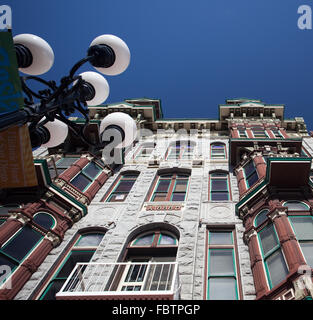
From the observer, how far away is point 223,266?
1216cm

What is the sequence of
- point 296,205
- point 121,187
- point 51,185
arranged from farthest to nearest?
point 121,187 < point 51,185 < point 296,205

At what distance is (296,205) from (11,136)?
11.2m

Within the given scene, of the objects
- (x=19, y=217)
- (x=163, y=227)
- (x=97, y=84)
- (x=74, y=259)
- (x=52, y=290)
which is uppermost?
→ (x=163, y=227)

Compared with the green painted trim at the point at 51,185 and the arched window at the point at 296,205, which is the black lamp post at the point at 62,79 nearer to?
the green painted trim at the point at 51,185

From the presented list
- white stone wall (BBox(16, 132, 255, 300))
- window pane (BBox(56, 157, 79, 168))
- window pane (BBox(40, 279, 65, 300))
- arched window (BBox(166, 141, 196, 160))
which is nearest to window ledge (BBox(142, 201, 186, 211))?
white stone wall (BBox(16, 132, 255, 300))

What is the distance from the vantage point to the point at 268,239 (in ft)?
39.8

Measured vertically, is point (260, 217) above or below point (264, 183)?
below

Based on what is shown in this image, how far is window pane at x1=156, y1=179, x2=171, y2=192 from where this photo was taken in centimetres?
1911

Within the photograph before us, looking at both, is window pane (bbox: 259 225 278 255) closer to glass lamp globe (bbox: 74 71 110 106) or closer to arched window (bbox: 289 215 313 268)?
arched window (bbox: 289 215 313 268)

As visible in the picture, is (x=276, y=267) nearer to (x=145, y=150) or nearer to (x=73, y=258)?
(x=73, y=258)

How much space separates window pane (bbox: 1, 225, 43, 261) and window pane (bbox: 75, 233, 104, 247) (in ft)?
6.19

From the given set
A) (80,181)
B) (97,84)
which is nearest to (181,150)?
(80,181)

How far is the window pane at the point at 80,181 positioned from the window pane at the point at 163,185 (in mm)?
4192
